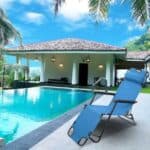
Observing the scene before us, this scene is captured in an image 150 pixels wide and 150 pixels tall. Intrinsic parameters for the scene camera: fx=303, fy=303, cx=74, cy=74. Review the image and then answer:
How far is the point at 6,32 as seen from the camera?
2409 centimetres

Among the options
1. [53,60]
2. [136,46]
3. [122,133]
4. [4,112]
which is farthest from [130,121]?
[136,46]

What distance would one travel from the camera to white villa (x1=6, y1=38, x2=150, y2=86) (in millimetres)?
21625

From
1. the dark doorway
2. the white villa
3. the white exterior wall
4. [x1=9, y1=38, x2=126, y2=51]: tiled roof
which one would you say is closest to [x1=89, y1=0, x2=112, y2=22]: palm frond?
[x1=9, y1=38, x2=126, y2=51]: tiled roof

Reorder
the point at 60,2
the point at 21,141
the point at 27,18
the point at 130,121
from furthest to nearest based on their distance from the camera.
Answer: the point at 27,18, the point at 60,2, the point at 130,121, the point at 21,141

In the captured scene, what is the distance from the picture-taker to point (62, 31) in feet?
247

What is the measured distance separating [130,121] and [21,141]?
2.45m

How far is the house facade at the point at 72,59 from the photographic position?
2156 cm

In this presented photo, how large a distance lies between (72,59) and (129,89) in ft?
61.7

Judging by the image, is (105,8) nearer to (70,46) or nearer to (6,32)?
(70,46)

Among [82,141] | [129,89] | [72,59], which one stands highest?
[72,59]

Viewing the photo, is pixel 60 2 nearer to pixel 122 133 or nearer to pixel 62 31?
pixel 122 133

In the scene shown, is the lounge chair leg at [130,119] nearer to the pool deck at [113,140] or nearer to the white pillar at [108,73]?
the pool deck at [113,140]

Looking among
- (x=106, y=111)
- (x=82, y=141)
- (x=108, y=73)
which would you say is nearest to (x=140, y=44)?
(x=108, y=73)

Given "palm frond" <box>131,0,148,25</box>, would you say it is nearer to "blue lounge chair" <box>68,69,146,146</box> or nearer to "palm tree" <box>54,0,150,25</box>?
"palm tree" <box>54,0,150,25</box>
